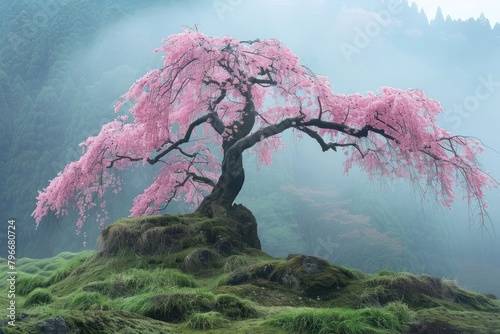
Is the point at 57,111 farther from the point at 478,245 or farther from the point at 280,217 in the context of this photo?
the point at 478,245

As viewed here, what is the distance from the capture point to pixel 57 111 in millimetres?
30594

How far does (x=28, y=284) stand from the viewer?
798 cm

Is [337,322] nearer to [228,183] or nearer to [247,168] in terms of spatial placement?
[228,183]

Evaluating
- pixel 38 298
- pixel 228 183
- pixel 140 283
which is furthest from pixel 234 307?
pixel 228 183

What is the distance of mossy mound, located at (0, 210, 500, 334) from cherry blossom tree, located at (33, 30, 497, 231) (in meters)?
1.59

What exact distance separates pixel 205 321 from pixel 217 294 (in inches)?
39.4

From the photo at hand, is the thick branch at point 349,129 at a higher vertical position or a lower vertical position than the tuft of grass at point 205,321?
higher

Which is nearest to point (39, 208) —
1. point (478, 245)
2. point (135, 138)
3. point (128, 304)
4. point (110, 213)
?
point (135, 138)

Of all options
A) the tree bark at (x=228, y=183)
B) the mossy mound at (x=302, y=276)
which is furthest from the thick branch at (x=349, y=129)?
the mossy mound at (x=302, y=276)

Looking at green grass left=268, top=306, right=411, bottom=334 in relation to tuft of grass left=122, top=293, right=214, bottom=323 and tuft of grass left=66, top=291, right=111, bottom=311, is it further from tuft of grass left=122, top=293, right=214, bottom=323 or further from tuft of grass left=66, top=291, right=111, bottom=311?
tuft of grass left=66, top=291, right=111, bottom=311

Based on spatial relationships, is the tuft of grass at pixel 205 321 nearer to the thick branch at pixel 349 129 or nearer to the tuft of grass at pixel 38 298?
the tuft of grass at pixel 38 298

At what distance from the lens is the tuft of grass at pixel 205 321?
4.08 metres

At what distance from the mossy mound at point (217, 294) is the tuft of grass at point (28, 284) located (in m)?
0.02

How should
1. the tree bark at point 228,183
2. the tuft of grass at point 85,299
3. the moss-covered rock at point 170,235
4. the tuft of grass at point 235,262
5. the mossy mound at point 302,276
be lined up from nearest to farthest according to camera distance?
the tuft of grass at point 85,299 < the mossy mound at point 302,276 < the tuft of grass at point 235,262 < the moss-covered rock at point 170,235 < the tree bark at point 228,183
